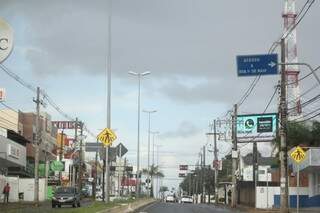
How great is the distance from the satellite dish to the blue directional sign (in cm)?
2102

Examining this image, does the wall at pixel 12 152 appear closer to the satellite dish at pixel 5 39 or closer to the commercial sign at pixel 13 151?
the commercial sign at pixel 13 151

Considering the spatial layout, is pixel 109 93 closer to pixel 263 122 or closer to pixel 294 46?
pixel 294 46

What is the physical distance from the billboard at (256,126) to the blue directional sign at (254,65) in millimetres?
49929

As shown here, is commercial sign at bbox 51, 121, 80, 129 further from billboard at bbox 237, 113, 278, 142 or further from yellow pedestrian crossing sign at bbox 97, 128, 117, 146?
yellow pedestrian crossing sign at bbox 97, 128, 117, 146

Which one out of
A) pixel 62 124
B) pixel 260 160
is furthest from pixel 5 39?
pixel 260 160

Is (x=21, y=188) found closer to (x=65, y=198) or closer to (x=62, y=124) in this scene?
(x=65, y=198)

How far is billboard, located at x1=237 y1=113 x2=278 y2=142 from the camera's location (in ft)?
276

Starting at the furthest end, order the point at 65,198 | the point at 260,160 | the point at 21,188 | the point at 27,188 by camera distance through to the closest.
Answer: the point at 260,160 → the point at 27,188 → the point at 21,188 → the point at 65,198

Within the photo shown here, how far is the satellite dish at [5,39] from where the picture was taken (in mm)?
12914

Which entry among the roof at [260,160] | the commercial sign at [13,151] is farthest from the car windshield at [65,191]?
the roof at [260,160]

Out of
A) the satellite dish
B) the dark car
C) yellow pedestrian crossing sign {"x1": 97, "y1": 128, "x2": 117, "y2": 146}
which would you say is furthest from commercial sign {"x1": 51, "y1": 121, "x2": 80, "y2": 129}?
the satellite dish

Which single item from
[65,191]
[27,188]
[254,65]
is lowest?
[27,188]

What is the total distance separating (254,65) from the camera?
33.1 m

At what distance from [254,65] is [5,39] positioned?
2146cm
